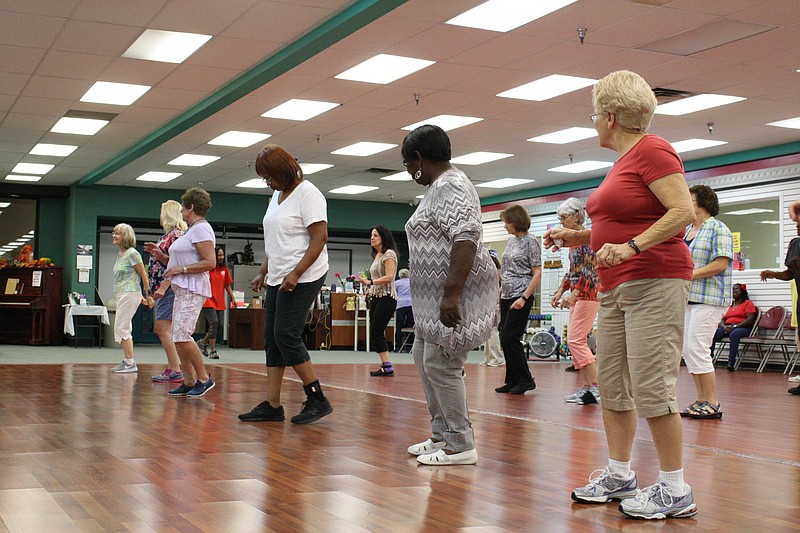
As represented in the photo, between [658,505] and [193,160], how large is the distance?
44.3ft

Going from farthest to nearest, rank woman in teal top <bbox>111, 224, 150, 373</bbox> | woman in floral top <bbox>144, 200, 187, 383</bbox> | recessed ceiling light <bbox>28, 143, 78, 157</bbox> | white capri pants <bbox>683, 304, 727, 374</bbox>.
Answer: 1. recessed ceiling light <bbox>28, 143, 78, 157</bbox>
2. woman in teal top <bbox>111, 224, 150, 373</bbox>
3. woman in floral top <bbox>144, 200, 187, 383</bbox>
4. white capri pants <bbox>683, 304, 727, 374</bbox>

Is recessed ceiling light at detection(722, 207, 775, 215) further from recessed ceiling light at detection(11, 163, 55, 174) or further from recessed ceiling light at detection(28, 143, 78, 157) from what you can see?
recessed ceiling light at detection(11, 163, 55, 174)

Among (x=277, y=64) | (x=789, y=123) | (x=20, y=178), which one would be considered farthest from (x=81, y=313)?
(x=789, y=123)

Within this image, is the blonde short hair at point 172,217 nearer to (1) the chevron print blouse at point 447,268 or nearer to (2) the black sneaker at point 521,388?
(2) the black sneaker at point 521,388

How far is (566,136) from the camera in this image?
12.9 meters

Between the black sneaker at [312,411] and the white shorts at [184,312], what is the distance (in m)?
1.50

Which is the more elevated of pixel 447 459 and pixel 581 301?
pixel 581 301

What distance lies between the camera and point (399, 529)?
2.58m

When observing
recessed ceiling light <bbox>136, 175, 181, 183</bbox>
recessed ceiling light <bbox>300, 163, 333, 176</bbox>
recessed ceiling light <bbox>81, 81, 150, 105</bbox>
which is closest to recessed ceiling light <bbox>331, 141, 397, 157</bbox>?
recessed ceiling light <bbox>300, 163, 333, 176</bbox>

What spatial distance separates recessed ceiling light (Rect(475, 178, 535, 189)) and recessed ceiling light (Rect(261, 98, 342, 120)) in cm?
619

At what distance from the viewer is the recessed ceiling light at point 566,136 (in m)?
12.6

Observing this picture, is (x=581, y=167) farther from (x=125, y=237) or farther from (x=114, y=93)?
(x=125, y=237)

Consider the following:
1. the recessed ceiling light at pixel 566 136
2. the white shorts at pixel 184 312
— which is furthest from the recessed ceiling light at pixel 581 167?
the white shorts at pixel 184 312

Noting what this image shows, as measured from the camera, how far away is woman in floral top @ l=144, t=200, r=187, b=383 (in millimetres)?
6871
